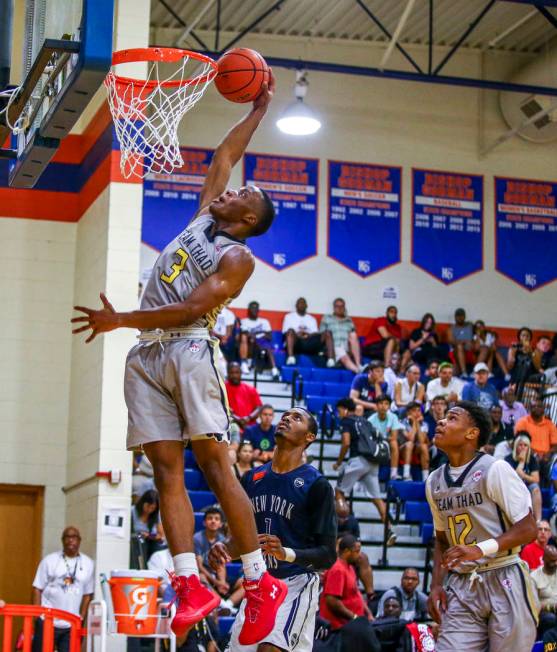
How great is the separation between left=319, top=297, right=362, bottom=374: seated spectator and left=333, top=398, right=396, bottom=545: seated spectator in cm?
357

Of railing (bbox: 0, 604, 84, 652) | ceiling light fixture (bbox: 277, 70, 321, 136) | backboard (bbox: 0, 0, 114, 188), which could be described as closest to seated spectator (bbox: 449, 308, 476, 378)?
ceiling light fixture (bbox: 277, 70, 321, 136)

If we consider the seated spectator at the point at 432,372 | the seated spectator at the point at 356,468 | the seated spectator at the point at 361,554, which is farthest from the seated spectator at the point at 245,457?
the seated spectator at the point at 432,372

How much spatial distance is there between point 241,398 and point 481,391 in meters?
3.87

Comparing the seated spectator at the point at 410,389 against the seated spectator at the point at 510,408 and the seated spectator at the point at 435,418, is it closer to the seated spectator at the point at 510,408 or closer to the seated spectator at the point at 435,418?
the seated spectator at the point at 435,418

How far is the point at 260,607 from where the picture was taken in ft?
17.3

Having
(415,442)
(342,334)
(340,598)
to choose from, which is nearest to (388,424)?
(415,442)

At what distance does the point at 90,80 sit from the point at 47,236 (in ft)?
32.6

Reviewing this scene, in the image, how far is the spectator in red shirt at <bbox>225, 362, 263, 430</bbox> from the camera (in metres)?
15.5

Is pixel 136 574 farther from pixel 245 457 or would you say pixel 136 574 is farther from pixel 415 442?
pixel 415 442

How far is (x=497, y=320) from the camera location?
2127cm

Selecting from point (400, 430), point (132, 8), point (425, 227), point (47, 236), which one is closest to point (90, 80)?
point (132, 8)

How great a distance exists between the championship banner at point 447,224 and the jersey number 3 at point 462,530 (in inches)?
565

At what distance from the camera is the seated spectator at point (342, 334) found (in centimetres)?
1902

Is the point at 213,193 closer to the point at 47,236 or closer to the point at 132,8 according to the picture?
the point at 132,8
